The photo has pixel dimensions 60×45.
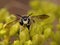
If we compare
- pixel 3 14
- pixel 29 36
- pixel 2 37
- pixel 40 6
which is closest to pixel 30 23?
pixel 29 36

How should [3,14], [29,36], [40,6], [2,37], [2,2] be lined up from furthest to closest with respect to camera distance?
1. [2,2]
2. [40,6]
3. [3,14]
4. [2,37]
5. [29,36]

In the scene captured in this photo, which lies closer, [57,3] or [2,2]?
[57,3]

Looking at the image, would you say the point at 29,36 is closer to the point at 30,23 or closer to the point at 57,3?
the point at 30,23

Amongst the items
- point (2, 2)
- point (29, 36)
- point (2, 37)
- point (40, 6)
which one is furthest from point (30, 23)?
point (2, 2)

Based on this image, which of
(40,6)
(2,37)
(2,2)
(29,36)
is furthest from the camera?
(2,2)

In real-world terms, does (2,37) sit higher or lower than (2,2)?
lower

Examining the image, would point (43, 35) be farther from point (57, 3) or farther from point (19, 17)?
→ point (57, 3)

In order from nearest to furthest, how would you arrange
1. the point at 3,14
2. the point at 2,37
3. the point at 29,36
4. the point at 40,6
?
the point at 29,36, the point at 2,37, the point at 3,14, the point at 40,6

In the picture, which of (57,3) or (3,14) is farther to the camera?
(57,3)

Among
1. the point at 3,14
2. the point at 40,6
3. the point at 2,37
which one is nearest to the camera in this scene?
the point at 2,37
